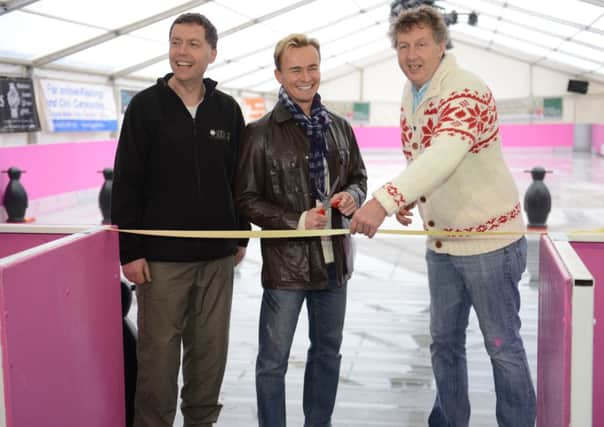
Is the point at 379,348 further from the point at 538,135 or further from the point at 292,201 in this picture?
the point at 538,135

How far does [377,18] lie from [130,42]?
365 inches

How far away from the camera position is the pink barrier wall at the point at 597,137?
23.3 metres

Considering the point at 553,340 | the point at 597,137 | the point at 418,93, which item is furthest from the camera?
the point at 597,137

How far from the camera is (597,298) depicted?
216 cm

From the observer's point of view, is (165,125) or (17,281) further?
(165,125)

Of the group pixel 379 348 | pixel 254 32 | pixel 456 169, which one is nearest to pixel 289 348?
pixel 456 169

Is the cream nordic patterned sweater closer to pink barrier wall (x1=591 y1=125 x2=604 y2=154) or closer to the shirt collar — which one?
the shirt collar

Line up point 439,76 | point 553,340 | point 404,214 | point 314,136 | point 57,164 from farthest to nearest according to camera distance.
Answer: point 57,164 < point 404,214 < point 314,136 < point 439,76 < point 553,340

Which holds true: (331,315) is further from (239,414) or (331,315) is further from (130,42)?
(130,42)

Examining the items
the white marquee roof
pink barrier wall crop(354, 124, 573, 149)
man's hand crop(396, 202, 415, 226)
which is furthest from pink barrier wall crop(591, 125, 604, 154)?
man's hand crop(396, 202, 415, 226)

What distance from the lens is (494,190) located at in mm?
2191

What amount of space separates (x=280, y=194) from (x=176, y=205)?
15.5 inches

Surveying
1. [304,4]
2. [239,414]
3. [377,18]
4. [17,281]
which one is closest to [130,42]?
[304,4]

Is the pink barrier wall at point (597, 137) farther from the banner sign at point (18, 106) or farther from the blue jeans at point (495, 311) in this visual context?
the blue jeans at point (495, 311)
